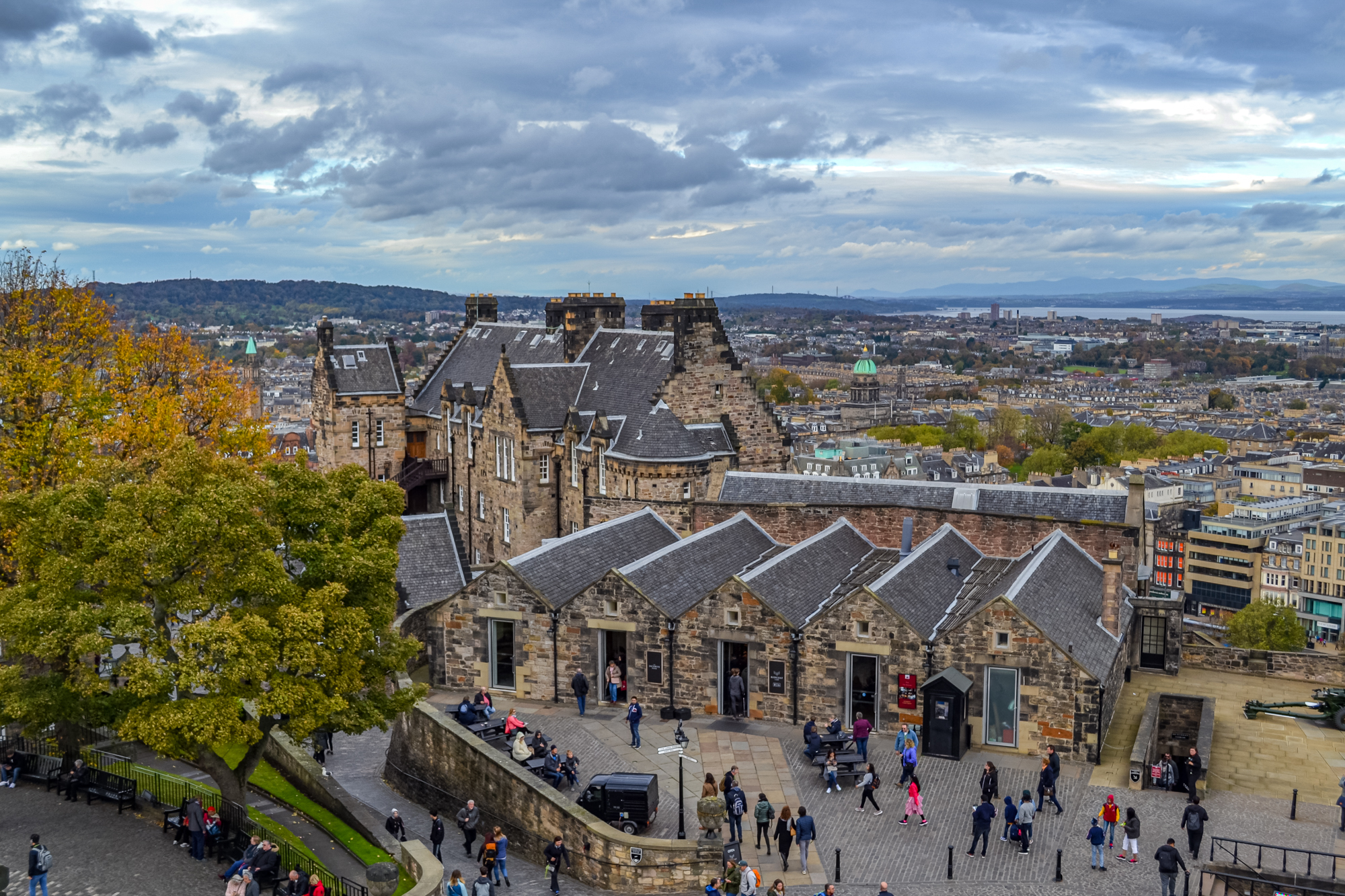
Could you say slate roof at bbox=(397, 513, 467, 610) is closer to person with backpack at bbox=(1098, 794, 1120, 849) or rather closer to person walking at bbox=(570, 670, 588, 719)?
person walking at bbox=(570, 670, 588, 719)

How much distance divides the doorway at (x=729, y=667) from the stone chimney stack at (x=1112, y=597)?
1188 cm

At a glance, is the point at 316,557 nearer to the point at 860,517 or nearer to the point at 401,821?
the point at 401,821

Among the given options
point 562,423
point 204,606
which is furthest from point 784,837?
point 562,423

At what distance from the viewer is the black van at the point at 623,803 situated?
31.1 metres

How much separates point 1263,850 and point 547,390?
135ft

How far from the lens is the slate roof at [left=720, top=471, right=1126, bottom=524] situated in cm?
4703

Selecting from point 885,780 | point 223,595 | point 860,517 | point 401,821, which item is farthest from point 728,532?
point 223,595

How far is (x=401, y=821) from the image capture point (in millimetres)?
33375

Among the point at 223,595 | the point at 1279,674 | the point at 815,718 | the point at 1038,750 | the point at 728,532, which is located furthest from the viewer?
the point at 728,532

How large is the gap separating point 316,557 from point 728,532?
20.3 m

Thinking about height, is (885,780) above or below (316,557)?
below

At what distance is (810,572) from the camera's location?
43.1 metres

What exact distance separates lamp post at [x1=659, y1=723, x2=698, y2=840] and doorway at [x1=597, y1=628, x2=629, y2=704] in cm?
263

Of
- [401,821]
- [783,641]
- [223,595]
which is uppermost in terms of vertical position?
[223,595]
